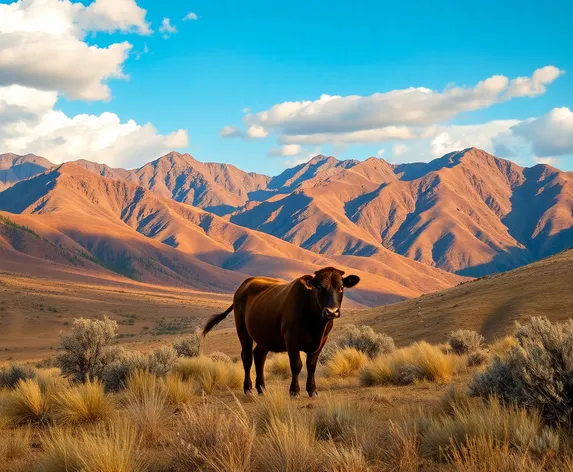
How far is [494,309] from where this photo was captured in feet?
96.4

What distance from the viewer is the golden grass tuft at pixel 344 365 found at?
44.2 ft

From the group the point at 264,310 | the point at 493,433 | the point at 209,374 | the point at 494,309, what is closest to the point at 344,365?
the point at 209,374

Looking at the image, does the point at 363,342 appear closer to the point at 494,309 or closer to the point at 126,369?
the point at 126,369

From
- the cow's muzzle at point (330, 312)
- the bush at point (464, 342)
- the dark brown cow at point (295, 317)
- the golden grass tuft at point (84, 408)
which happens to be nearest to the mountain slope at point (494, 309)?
the bush at point (464, 342)

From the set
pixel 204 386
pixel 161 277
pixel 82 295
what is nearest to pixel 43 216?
pixel 161 277

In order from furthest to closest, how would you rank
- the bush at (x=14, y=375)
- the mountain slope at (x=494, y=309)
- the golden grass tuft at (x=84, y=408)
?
the mountain slope at (x=494, y=309)
the bush at (x=14, y=375)
the golden grass tuft at (x=84, y=408)

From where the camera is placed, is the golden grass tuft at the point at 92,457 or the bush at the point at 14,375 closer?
the golden grass tuft at the point at 92,457

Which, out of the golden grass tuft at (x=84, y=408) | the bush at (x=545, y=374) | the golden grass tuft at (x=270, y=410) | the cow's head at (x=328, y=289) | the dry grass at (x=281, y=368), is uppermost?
the cow's head at (x=328, y=289)

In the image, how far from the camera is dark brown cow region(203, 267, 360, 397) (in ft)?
26.4

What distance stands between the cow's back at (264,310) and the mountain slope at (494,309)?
675 inches

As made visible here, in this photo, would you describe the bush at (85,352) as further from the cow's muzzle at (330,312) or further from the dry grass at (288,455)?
the dry grass at (288,455)

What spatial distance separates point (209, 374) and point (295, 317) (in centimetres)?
367

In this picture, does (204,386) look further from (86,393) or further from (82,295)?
(82,295)

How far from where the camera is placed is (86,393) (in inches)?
307
